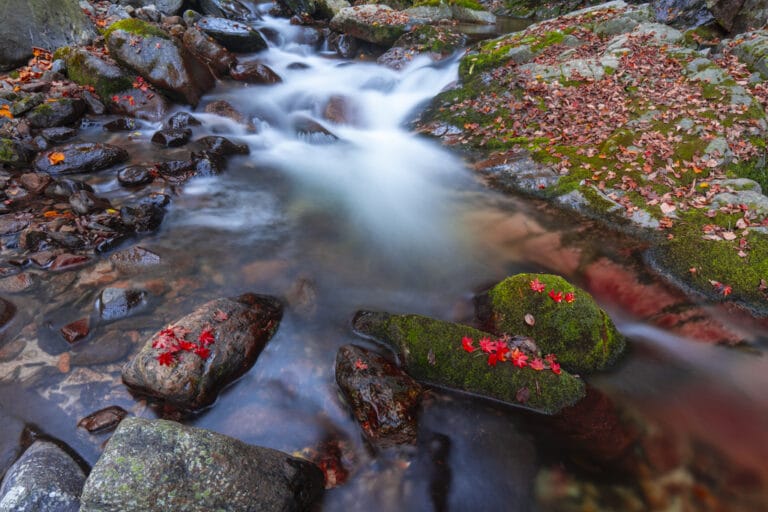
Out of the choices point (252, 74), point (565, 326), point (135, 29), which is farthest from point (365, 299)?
point (252, 74)

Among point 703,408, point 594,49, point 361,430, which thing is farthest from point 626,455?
point 594,49

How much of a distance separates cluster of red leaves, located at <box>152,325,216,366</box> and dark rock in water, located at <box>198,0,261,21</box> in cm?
1730

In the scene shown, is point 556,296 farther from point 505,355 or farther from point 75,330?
point 75,330

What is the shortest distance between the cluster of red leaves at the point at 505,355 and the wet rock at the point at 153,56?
32.7 feet

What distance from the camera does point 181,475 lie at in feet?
9.07

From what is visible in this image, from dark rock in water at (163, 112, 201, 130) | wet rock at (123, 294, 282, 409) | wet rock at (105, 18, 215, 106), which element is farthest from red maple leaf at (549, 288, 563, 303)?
wet rock at (105, 18, 215, 106)

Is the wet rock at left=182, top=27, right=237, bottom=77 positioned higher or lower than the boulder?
lower

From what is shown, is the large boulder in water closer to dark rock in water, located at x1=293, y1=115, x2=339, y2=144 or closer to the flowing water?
the flowing water

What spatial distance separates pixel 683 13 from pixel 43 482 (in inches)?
710

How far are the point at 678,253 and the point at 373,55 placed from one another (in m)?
13.7

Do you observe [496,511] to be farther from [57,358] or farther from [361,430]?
[57,358]

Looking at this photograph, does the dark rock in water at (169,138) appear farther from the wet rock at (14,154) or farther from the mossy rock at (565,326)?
the mossy rock at (565,326)

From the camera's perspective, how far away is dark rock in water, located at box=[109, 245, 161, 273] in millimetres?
5902

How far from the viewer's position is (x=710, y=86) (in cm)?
848
